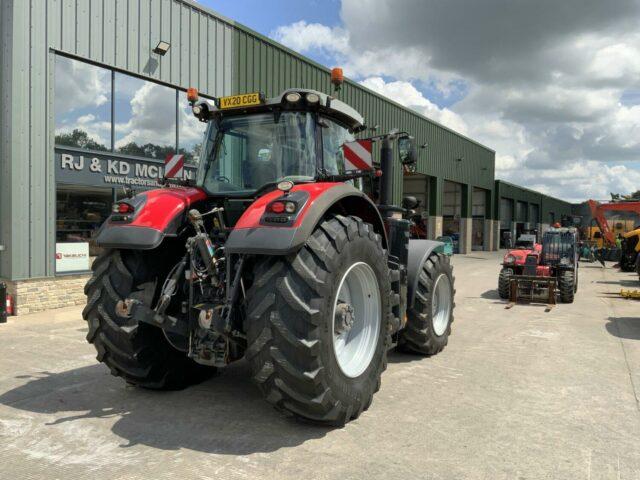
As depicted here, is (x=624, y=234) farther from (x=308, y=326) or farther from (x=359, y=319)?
(x=308, y=326)

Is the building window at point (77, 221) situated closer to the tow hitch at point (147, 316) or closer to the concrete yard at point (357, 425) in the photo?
the concrete yard at point (357, 425)

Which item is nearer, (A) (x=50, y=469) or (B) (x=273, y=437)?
(A) (x=50, y=469)

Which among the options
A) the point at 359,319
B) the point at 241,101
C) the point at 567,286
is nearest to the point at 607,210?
the point at 567,286

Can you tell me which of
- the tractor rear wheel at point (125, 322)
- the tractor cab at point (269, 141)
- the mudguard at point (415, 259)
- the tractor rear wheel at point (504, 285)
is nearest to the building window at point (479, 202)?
the tractor rear wheel at point (504, 285)

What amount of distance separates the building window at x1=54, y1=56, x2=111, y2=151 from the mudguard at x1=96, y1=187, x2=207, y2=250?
6321 millimetres

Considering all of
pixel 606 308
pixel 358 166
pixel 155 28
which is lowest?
pixel 606 308

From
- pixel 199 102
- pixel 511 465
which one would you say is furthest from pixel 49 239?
pixel 511 465

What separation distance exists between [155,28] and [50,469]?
9915 mm

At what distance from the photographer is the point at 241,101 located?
4473mm

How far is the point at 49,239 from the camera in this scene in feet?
29.8

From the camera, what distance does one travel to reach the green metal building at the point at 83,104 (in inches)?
339

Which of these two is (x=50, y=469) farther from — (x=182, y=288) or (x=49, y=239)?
(x=49, y=239)

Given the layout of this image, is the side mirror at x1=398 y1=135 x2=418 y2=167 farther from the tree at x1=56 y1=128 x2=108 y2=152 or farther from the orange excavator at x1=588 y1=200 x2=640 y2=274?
the orange excavator at x1=588 y1=200 x2=640 y2=274

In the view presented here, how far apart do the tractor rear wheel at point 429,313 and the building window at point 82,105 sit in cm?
721
